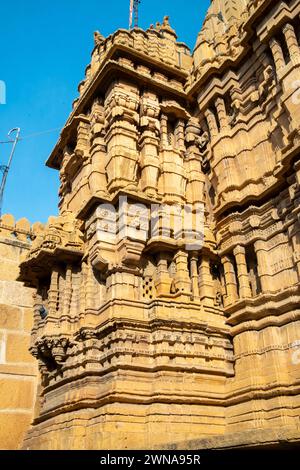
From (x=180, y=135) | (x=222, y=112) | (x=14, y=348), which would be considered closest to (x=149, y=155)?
(x=180, y=135)

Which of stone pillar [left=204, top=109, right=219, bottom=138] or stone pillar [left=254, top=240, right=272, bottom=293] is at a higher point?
stone pillar [left=204, top=109, right=219, bottom=138]

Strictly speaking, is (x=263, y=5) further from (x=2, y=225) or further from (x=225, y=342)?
(x=2, y=225)

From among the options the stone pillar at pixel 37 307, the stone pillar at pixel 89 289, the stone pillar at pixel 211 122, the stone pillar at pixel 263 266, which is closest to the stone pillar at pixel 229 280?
the stone pillar at pixel 263 266

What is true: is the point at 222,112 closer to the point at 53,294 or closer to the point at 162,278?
the point at 162,278

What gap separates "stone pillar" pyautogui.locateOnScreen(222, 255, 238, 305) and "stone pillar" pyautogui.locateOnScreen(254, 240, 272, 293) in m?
0.91

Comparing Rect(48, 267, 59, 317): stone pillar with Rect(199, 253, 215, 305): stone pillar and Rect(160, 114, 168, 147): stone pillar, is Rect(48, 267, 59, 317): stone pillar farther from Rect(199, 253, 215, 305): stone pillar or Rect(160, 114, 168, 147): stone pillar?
Rect(160, 114, 168, 147): stone pillar

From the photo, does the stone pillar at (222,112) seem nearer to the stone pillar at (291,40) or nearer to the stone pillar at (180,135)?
the stone pillar at (180,135)

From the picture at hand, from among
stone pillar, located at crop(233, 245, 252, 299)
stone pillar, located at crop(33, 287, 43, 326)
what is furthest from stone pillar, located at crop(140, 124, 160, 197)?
stone pillar, located at crop(33, 287, 43, 326)

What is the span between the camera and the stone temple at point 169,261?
29.9 feet

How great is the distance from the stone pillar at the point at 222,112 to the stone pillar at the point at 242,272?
4140 millimetres

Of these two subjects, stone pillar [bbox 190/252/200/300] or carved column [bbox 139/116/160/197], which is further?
carved column [bbox 139/116/160/197]

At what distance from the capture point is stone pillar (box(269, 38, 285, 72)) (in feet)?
36.6

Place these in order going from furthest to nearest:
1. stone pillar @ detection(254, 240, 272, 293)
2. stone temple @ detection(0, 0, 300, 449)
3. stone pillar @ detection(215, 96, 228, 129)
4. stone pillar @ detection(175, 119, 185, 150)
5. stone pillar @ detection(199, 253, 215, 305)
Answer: stone pillar @ detection(175, 119, 185, 150) < stone pillar @ detection(215, 96, 228, 129) < stone pillar @ detection(199, 253, 215, 305) < stone pillar @ detection(254, 240, 272, 293) < stone temple @ detection(0, 0, 300, 449)
